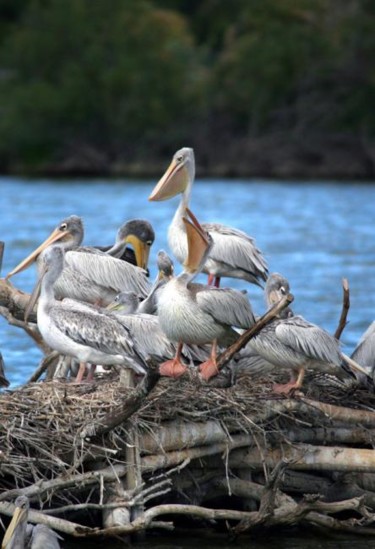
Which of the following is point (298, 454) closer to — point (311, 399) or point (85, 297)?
point (311, 399)

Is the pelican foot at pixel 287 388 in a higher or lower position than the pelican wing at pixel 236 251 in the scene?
lower

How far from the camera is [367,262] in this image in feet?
88.9

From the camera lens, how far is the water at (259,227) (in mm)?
16188

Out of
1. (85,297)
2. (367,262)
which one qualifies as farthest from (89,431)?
(367,262)

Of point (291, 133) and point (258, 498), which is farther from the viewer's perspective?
point (291, 133)

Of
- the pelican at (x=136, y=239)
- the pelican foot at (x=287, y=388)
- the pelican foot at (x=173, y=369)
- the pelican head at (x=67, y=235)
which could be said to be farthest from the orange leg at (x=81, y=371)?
the pelican at (x=136, y=239)

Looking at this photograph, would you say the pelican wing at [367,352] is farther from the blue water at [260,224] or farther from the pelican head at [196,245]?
the blue water at [260,224]

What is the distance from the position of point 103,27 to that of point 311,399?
55.3m

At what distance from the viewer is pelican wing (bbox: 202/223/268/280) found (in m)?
11.3

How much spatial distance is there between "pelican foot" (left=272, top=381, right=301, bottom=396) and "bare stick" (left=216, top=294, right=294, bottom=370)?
0.55 metres

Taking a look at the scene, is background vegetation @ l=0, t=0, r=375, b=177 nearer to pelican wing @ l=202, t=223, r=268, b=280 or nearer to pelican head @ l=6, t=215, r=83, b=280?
pelican wing @ l=202, t=223, r=268, b=280

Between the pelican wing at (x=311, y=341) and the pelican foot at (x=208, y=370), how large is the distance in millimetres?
518

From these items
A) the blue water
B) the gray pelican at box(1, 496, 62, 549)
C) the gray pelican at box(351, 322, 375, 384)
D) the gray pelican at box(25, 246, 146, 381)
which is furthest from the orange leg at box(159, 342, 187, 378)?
the blue water

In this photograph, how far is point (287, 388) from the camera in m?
9.20
